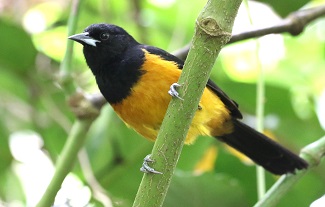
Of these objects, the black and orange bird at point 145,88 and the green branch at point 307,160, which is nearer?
the green branch at point 307,160

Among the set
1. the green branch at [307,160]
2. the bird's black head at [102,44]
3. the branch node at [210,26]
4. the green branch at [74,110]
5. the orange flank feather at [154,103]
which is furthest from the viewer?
the bird's black head at [102,44]

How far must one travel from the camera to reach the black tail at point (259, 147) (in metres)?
1.84

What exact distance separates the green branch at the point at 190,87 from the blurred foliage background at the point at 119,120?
47 centimetres

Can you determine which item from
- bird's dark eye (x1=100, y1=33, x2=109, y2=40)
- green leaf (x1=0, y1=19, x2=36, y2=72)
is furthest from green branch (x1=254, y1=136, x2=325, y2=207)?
green leaf (x1=0, y1=19, x2=36, y2=72)

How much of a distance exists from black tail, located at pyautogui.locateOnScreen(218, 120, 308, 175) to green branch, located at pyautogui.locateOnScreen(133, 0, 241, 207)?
2.52 feet

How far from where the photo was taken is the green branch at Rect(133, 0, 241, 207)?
96 cm

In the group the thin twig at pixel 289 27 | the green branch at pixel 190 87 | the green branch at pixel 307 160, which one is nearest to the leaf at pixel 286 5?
the thin twig at pixel 289 27

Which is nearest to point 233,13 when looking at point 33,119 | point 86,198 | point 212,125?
point 86,198

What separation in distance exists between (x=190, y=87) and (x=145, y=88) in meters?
0.72

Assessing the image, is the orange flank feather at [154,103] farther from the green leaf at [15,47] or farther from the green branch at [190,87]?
the green branch at [190,87]

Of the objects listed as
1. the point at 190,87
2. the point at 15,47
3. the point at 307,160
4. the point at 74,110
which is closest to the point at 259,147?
the point at 307,160

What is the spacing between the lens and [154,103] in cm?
169

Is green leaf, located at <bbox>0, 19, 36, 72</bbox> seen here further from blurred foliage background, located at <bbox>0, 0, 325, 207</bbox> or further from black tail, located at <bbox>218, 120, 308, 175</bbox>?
black tail, located at <bbox>218, 120, 308, 175</bbox>

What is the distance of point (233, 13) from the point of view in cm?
96
